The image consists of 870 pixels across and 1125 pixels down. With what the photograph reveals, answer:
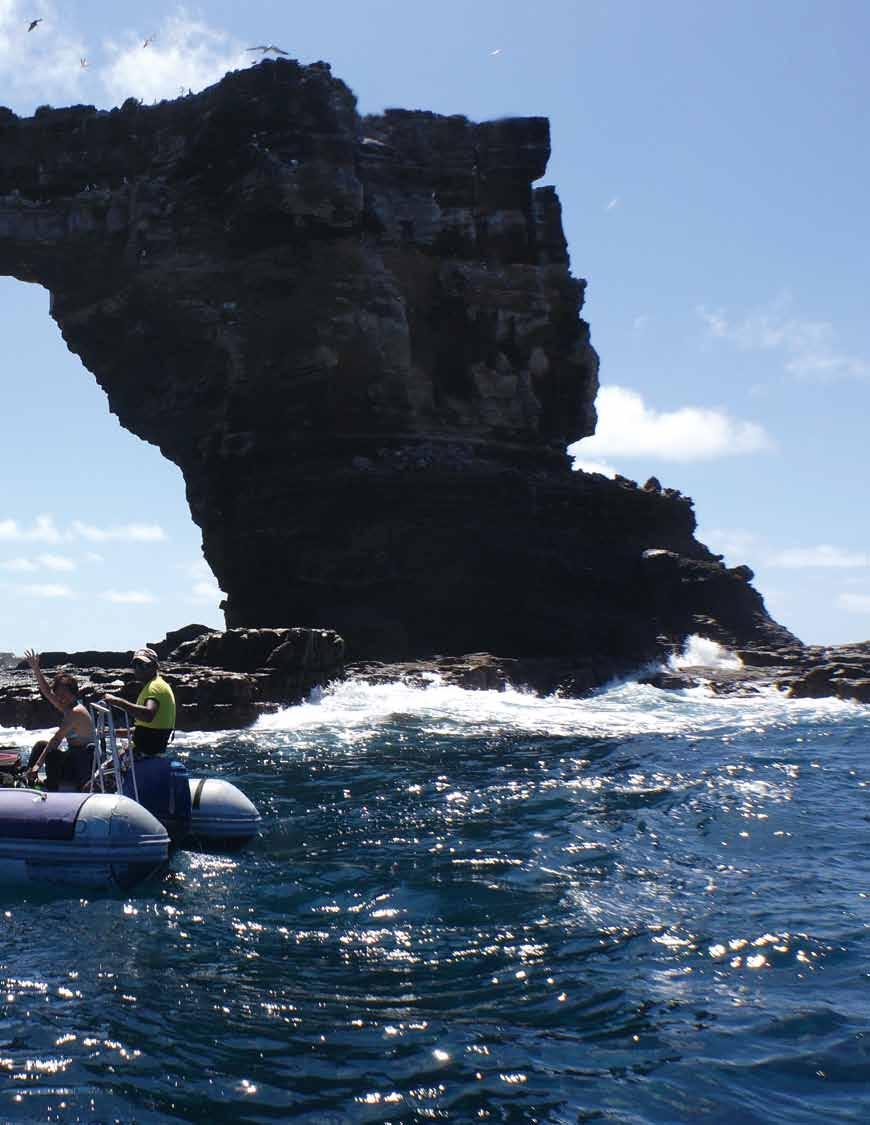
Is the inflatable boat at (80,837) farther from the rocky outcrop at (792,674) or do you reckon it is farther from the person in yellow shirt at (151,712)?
the rocky outcrop at (792,674)

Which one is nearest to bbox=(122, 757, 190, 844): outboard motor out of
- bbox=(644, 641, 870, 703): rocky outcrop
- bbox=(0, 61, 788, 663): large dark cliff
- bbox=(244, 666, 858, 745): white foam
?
bbox=(244, 666, 858, 745): white foam

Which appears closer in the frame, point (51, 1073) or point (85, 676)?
point (51, 1073)

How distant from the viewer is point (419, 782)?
1714 centimetres

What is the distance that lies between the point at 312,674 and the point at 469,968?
2164cm

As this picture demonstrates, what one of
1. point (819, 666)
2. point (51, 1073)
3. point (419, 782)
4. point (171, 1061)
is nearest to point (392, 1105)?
point (171, 1061)

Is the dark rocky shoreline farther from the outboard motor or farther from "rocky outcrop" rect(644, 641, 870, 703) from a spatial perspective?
the outboard motor

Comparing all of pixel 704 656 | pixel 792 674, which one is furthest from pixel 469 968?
pixel 704 656

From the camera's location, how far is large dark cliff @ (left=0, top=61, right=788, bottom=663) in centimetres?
4088

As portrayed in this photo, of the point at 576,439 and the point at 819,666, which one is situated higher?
the point at 576,439

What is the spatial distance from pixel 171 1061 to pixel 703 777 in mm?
12948

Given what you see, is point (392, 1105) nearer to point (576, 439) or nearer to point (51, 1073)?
point (51, 1073)

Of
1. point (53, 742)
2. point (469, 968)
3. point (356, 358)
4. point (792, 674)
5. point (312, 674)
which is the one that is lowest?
point (469, 968)

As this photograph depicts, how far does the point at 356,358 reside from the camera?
43.8 m

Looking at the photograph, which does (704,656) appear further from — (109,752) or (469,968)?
(469,968)
